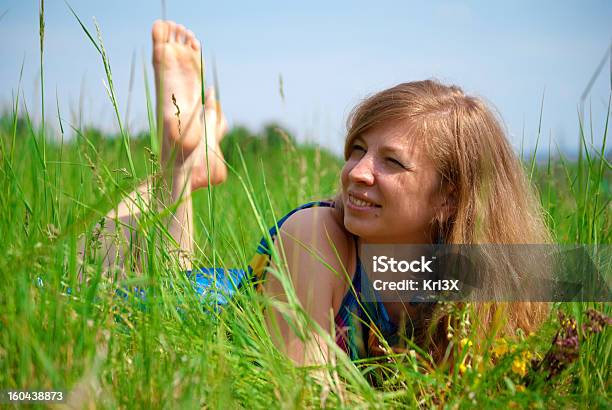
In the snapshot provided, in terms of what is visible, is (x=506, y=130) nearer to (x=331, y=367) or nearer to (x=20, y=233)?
(x=331, y=367)

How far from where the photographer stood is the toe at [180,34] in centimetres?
348

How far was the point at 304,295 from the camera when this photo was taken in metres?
1.94

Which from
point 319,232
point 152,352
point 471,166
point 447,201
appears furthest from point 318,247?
point 152,352

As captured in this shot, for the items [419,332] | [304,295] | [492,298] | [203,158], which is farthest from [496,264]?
[203,158]

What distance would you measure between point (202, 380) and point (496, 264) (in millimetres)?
1228

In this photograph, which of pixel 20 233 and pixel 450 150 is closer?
pixel 20 233

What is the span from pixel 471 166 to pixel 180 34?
208 cm

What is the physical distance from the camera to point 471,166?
208cm

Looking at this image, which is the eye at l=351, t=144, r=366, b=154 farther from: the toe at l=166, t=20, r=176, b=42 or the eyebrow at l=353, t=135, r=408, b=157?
the toe at l=166, t=20, r=176, b=42

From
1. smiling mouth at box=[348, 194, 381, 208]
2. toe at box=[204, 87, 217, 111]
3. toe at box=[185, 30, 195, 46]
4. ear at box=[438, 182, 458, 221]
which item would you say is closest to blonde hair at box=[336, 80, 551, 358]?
ear at box=[438, 182, 458, 221]

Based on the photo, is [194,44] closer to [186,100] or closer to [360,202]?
[186,100]

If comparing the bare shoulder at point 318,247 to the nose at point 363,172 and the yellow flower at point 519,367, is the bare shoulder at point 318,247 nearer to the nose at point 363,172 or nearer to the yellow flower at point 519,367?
the nose at point 363,172

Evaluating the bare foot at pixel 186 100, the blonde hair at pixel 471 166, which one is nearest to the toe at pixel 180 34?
the bare foot at pixel 186 100

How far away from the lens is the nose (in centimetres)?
193
